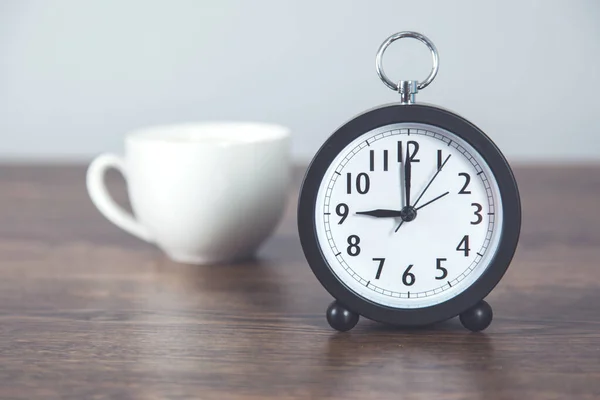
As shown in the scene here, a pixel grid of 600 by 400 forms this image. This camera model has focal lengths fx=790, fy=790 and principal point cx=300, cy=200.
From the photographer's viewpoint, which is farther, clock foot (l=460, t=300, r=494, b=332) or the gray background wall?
the gray background wall

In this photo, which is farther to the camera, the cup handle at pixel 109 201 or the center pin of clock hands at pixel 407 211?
the cup handle at pixel 109 201

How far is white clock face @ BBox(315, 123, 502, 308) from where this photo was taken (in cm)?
73

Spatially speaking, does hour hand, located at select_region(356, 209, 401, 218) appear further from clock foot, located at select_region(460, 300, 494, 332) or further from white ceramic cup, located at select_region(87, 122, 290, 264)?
white ceramic cup, located at select_region(87, 122, 290, 264)

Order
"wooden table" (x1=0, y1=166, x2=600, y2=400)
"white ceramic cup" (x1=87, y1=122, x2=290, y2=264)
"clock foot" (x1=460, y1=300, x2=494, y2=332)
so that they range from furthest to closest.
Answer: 1. "white ceramic cup" (x1=87, y1=122, x2=290, y2=264)
2. "clock foot" (x1=460, y1=300, x2=494, y2=332)
3. "wooden table" (x1=0, y1=166, x2=600, y2=400)

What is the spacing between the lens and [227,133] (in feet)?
3.58

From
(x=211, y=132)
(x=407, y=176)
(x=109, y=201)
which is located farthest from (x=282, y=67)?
(x=407, y=176)

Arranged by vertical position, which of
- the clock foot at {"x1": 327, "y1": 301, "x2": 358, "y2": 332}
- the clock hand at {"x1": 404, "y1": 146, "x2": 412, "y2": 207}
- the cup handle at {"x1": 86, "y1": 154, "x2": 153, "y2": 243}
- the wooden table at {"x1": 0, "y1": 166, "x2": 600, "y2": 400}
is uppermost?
the clock hand at {"x1": 404, "y1": 146, "x2": 412, "y2": 207}

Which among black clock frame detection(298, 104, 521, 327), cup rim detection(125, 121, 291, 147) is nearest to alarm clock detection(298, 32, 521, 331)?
black clock frame detection(298, 104, 521, 327)

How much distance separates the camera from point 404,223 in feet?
2.44

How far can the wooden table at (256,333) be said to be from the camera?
0.63m

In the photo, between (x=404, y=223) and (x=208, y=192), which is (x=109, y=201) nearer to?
(x=208, y=192)

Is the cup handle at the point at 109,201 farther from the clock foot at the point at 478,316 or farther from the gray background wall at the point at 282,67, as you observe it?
the gray background wall at the point at 282,67

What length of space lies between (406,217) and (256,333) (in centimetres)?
18

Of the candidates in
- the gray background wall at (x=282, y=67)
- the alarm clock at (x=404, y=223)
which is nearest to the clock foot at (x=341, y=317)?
the alarm clock at (x=404, y=223)
